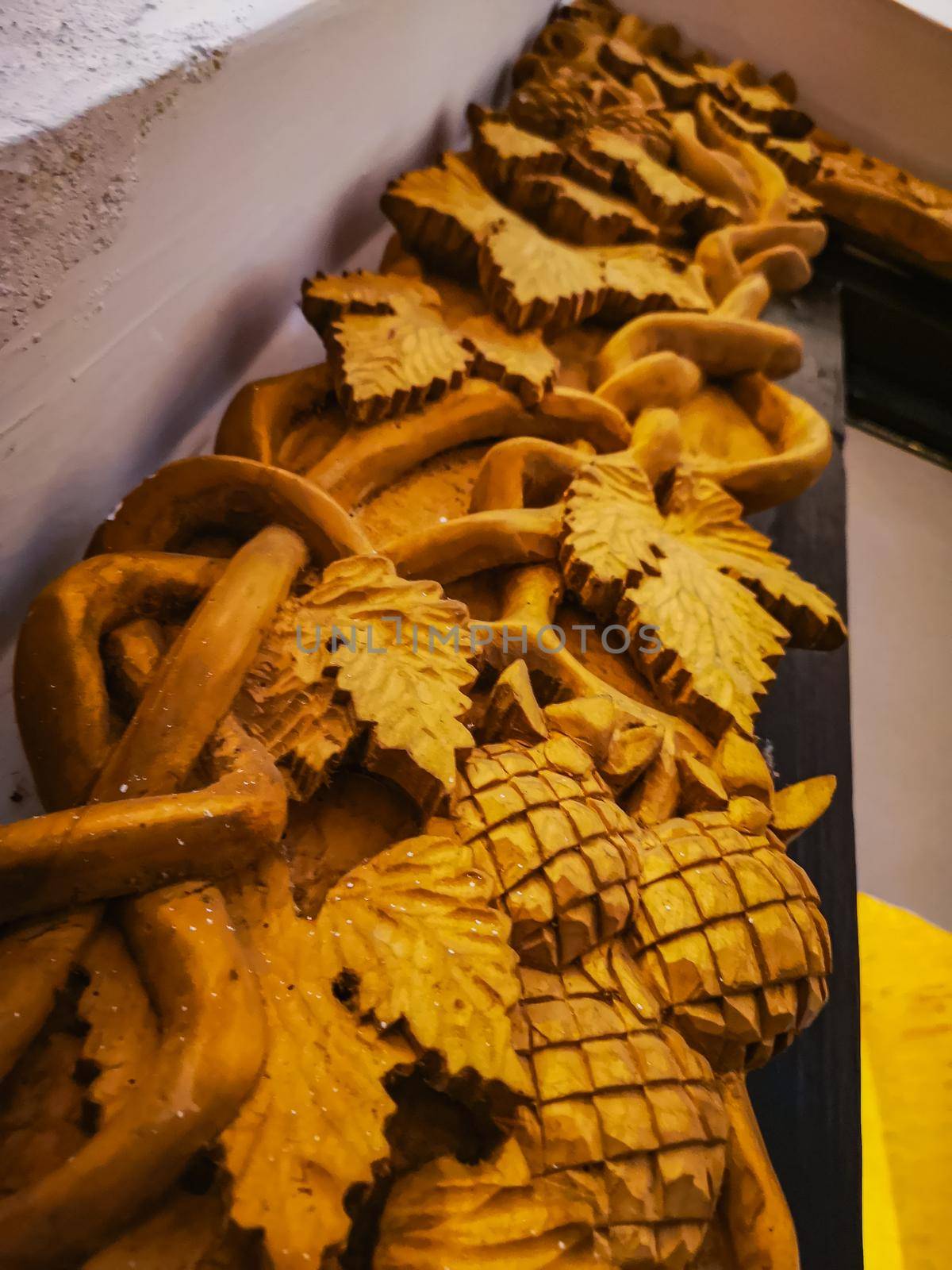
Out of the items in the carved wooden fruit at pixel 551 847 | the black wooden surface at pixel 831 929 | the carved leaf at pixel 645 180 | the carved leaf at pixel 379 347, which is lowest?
the black wooden surface at pixel 831 929

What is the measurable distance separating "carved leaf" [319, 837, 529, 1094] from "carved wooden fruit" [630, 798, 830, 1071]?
0.33 ft

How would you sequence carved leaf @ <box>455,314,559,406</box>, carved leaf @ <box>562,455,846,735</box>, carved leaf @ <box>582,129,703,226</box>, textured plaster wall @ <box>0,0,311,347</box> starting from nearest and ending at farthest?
textured plaster wall @ <box>0,0,311,347</box> < carved leaf @ <box>562,455,846,735</box> < carved leaf @ <box>455,314,559,406</box> < carved leaf @ <box>582,129,703,226</box>

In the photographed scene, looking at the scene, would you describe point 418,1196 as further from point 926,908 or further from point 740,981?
point 926,908

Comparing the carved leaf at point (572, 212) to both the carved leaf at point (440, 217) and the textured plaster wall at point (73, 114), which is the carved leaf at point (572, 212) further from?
the textured plaster wall at point (73, 114)

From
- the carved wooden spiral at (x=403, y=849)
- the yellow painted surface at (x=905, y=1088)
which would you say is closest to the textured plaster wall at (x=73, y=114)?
the carved wooden spiral at (x=403, y=849)

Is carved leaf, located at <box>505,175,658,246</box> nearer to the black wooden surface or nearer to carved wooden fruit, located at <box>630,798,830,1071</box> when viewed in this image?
the black wooden surface

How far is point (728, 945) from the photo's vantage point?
1.59 ft

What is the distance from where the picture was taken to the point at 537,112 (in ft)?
3.68

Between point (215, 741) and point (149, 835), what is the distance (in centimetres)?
7

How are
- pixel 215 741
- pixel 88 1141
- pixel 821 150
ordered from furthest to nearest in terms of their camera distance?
1. pixel 821 150
2. pixel 215 741
3. pixel 88 1141

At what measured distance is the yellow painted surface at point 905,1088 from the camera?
0.91 m

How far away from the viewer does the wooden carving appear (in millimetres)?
A: 350

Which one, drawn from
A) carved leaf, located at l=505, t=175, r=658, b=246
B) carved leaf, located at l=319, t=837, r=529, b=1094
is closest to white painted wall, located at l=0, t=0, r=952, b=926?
carved leaf, located at l=505, t=175, r=658, b=246

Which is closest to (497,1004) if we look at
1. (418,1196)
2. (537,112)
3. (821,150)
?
(418,1196)
